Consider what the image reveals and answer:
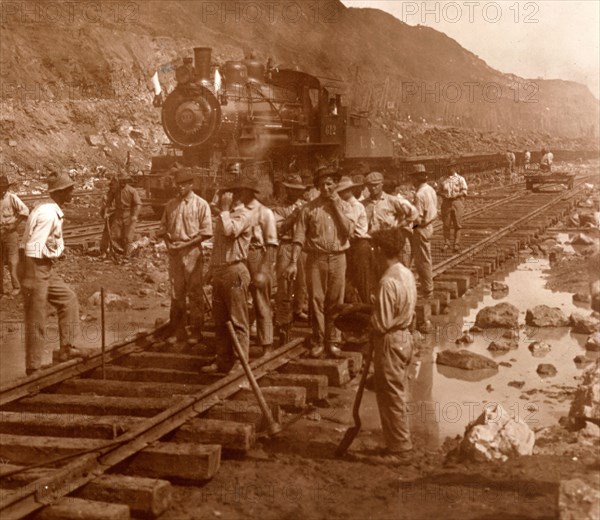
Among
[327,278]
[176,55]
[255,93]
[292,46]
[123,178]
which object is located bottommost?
[327,278]

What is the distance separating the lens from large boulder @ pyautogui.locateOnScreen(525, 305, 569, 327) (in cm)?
1042

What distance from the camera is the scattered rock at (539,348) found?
360 inches

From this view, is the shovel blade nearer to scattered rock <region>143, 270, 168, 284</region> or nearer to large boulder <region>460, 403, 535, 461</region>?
large boulder <region>460, 403, 535, 461</region>

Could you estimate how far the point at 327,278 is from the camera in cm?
810

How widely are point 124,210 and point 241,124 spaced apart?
18.5ft

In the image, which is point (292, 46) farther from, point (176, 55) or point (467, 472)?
point (467, 472)

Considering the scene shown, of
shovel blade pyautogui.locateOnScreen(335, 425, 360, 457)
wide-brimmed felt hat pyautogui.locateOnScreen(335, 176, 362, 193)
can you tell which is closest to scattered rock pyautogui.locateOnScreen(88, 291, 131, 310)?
wide-brimmed felt hat pyautogui.locateOnScreen(335, 176, 362, 193)

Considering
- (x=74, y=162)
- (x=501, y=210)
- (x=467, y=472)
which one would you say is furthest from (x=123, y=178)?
(x=74, y=162)

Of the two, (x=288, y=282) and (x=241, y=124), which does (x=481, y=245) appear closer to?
(x=241, y=124)

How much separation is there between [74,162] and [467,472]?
92.1 feet

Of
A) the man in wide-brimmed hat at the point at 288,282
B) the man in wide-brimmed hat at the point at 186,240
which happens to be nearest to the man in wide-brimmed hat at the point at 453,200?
the man in wide-brimmed hat at the point at 288,282

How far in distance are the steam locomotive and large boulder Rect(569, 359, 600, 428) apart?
11907mm

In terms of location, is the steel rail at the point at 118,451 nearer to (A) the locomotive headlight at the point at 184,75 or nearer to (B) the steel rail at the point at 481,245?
(B) the steel rail at the point at 481,245

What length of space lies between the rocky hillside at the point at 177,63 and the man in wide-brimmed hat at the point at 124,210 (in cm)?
948
